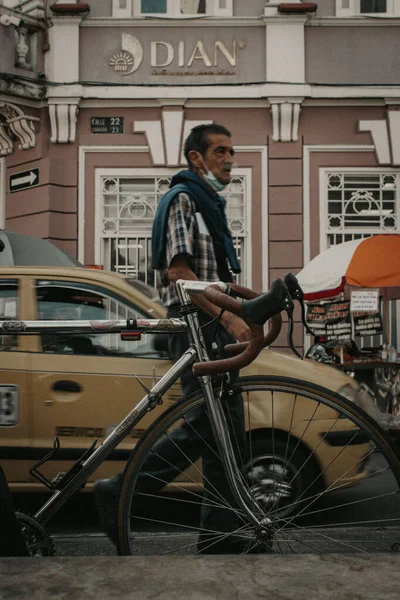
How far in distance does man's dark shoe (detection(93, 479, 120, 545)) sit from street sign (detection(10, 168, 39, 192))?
34.4 ft

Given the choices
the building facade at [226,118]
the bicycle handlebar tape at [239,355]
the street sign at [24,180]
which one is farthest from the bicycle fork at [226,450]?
the street sign at [24,180]

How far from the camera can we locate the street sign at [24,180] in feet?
41.3

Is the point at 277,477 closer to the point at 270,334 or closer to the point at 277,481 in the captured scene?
the point at 277,481

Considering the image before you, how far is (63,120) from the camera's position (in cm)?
1244

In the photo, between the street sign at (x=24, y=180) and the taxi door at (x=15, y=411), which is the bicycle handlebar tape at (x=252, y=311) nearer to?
the taxi door at (x=15, y=411)

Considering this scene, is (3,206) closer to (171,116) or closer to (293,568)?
(171,116)

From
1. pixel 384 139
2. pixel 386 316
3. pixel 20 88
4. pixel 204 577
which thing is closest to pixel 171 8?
pixel 20 88

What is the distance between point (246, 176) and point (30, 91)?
11.9 feet

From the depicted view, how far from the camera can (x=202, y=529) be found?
8.18ft

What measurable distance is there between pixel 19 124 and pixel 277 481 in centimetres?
1095

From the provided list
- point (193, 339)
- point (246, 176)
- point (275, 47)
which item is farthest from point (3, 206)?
point (193, 339)

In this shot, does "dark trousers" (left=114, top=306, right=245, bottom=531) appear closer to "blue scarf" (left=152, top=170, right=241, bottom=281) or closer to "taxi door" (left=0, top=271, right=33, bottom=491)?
"blue scarf" (left=152, top=170, right=241, bottom=281)

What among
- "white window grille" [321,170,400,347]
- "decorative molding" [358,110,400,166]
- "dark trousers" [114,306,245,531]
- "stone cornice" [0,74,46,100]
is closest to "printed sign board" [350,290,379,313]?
"white window grille" [321,170,400,347]

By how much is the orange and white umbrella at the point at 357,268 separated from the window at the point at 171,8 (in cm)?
482
